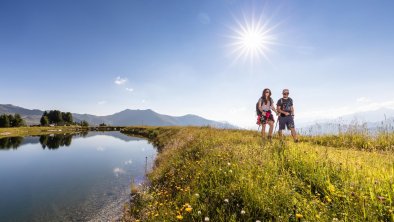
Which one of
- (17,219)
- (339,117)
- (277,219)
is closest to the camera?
(277,219)

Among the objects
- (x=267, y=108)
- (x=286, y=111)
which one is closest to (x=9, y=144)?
(x=267, y=108)

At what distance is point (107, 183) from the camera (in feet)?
56.7

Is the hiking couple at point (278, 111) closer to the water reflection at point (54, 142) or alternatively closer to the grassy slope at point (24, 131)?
the water reflection at point (54, 142)

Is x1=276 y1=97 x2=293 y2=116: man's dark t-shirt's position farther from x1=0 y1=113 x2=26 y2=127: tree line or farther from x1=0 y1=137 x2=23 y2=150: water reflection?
x1=0 y1=113 x2=26 y2=127: tree line

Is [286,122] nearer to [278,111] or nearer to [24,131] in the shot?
[278,111]

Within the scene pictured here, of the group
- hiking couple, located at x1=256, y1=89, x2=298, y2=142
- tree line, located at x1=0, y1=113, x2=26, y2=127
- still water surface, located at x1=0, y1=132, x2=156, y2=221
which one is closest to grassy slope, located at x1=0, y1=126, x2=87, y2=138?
tree line, located at x1=0, y1=113, x2=26, y2=127

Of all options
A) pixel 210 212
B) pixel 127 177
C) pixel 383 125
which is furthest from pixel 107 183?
pixel 383 125

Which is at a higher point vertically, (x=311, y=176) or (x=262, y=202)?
(x=311, y=176)

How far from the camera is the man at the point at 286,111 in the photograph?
50.8 ft

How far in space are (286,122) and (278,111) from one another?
2.80ft

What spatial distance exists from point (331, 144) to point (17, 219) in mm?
17859

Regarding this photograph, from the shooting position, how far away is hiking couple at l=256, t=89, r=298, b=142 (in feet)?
51.0

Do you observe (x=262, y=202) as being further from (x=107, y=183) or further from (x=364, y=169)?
(x=107, y=183)

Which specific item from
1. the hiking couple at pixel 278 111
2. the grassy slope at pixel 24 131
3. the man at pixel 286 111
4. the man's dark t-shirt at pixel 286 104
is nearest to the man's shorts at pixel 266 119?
the hiking couple at pixel 278 111
